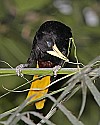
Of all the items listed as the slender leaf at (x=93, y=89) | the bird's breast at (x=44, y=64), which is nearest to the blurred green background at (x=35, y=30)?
the bird's breast at (x=44, y=64)

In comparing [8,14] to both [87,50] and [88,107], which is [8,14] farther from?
[88,107]

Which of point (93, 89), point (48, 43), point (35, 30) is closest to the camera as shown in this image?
point (93, 89)

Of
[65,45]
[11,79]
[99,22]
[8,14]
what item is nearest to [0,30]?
[8,14]

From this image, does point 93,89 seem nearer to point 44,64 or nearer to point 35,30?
point 44,64

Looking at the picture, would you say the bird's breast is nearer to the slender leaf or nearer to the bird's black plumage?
the bird's black plumage

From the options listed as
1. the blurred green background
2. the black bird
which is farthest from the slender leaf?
the blurred green background

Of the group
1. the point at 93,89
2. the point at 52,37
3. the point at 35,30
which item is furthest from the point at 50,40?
the point at 35,30
